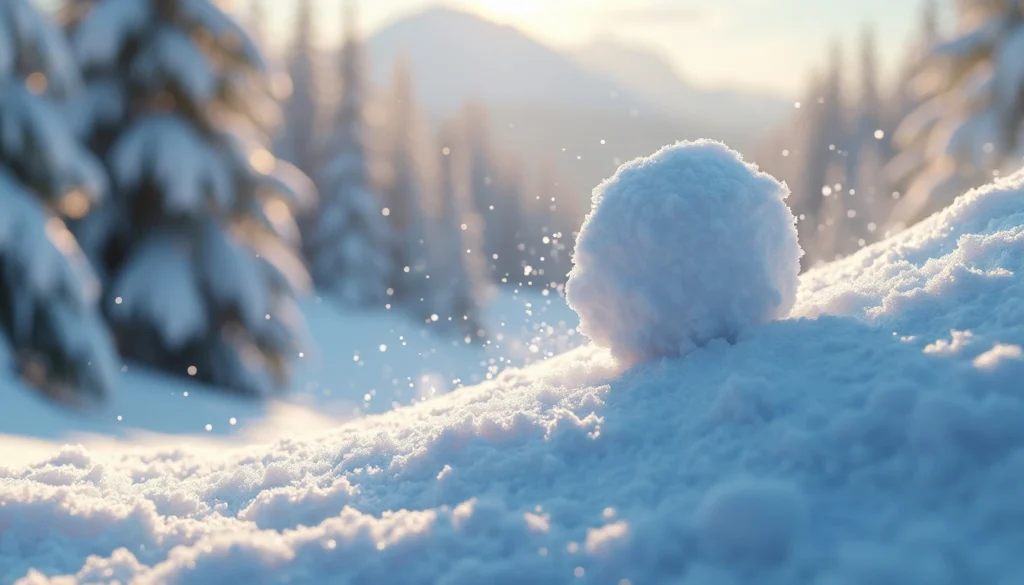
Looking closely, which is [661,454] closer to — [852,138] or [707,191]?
[707,191]

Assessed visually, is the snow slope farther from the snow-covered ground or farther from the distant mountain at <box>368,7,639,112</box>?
the distant mountain at <box>368,7,639,112</box>

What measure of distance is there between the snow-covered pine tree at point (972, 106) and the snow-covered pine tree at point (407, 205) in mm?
15442

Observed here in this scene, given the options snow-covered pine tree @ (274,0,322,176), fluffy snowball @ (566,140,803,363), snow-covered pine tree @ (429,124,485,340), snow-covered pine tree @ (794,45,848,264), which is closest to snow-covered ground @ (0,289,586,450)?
snow-covered pine tree @ (429,124,485,340)

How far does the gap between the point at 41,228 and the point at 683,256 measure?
681cm

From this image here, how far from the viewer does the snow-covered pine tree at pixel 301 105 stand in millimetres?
27688

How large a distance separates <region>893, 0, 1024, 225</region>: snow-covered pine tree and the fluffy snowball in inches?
365

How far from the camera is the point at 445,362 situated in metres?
22.7

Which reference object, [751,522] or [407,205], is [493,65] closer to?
[407,205]

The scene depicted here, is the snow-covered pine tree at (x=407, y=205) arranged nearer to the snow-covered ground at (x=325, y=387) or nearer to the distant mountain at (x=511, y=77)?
the snow-covered ground at (x=325, y=387)

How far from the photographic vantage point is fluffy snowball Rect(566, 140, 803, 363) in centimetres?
272

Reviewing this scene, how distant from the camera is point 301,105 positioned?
28.2 metres

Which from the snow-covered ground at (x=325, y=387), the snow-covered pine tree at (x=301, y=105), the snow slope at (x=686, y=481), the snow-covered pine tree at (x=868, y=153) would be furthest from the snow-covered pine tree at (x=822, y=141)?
the snow slope at (x=686, y=481)

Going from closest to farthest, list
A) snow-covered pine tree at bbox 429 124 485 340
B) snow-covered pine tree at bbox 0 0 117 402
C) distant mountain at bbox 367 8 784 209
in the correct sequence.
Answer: snow-covered pine tree at bbox 0 0 117 402 → snow-covered pine tree at bbox 429 124 485 340 → distant mountain at bbox 367 8 784 209

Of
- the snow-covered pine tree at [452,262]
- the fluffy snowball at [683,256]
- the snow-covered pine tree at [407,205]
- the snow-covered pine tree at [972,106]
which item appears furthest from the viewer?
the snow-covered pine tree at [407,205]
